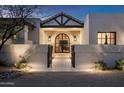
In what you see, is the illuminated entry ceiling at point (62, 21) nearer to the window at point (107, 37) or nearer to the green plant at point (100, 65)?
the window at point (107, 37)

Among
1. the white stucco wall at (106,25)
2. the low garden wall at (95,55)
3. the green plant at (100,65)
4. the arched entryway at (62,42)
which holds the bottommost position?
the green plant at (100,65)

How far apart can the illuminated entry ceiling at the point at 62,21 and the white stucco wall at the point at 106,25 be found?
4743 mm

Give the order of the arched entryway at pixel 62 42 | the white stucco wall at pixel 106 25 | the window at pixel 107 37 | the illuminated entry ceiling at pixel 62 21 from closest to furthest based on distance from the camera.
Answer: the white stucco wall at pixel 106 25
the window at pixel 107 37
the illuminated entry ceiling at pixel 62 21
the arched entryway at pixel 62 42

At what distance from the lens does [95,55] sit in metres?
15.5

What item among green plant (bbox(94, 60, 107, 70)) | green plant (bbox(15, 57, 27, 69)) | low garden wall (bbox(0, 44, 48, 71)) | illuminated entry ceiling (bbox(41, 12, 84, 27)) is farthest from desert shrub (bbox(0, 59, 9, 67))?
illuminated entry ceiling (bbox(41, 12, 84, 27))

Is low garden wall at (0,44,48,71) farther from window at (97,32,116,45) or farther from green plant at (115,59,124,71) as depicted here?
window at (97,32,116,45)

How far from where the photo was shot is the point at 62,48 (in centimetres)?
2856

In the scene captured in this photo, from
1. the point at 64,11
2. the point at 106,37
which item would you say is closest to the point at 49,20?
the point at 64,11

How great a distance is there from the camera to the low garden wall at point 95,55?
50.8 feet

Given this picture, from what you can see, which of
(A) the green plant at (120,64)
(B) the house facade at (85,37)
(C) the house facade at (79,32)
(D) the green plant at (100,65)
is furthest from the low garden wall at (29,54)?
(A) the green plant at (120,64)

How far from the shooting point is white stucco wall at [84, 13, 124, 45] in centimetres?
1933

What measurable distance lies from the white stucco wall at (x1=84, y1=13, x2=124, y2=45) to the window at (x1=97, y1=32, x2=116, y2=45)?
0.27 meters

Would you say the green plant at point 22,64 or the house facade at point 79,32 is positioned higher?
the house facade at point 79,32
